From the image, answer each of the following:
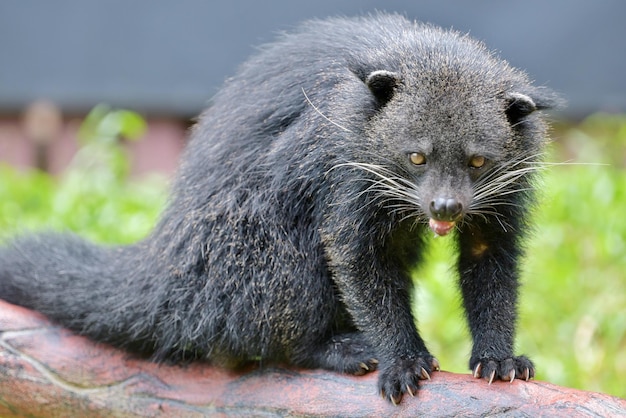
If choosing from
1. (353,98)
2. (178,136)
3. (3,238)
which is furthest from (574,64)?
(3,238)

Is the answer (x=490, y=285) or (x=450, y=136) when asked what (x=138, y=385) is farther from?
(x=450, y=136)

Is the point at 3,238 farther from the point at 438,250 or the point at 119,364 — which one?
the point at 438,250

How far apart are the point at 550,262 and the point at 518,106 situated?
3016 mm

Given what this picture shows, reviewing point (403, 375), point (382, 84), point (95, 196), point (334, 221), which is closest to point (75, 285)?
point (334, 221)

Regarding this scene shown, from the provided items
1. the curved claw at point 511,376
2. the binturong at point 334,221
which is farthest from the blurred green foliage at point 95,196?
the curved claw at point 511,376

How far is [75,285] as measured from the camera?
14.2ft

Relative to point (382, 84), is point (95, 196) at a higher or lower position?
lower

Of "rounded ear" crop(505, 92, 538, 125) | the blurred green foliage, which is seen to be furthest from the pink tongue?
the blurred green foliage

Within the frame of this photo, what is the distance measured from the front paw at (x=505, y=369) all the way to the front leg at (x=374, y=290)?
0.20m

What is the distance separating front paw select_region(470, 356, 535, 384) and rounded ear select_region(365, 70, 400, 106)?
4.13 ft

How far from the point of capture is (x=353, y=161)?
12.8 ft

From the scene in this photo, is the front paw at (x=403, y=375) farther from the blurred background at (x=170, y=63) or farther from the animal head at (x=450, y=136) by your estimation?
the blurred background at (x=170, y=63)

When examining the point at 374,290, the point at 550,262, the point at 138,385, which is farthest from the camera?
the point at 550,262

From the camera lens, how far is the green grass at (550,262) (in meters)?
5.71
